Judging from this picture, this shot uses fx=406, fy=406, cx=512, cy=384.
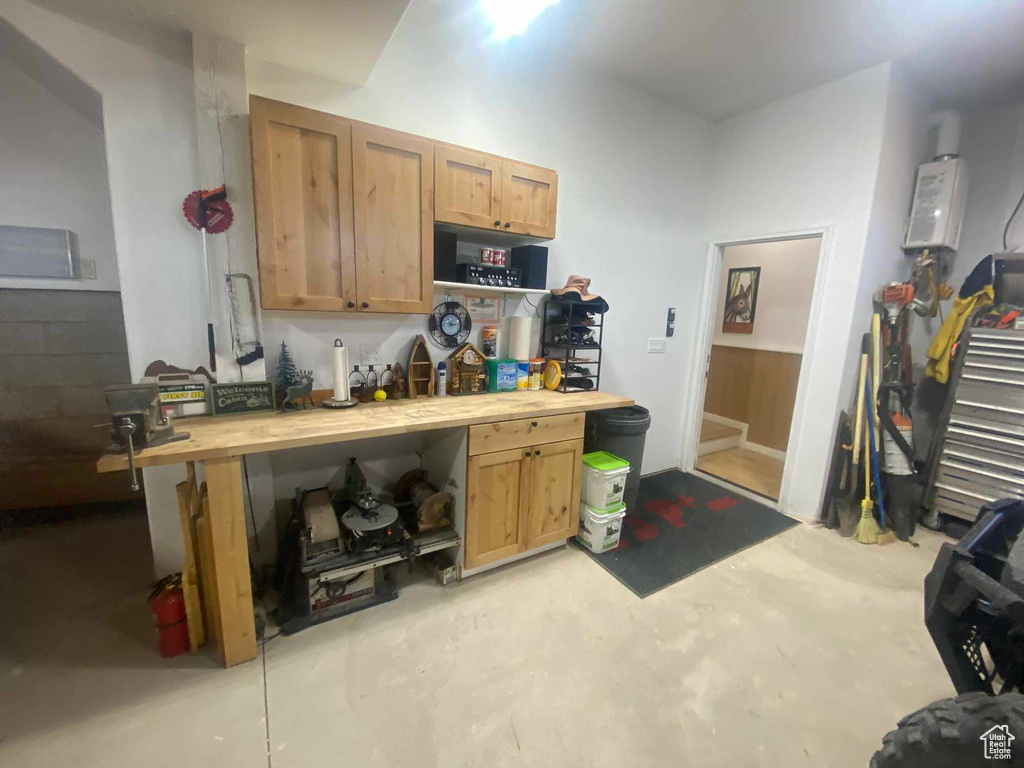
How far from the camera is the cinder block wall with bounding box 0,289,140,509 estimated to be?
2.50m

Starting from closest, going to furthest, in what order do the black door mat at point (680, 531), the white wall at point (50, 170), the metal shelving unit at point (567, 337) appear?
the white wall at point (50, 170)
the black door mat at point (680, 531)
the metal shelving unit at point (567, 337)

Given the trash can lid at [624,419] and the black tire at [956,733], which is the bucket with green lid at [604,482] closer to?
the trash can lid at [624,419]

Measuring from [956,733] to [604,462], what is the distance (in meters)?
1.75

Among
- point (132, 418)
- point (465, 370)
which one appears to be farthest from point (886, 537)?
point (132, 418)

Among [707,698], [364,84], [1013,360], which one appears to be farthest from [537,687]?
[1013,360]

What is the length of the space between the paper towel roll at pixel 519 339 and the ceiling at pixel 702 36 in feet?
5.04

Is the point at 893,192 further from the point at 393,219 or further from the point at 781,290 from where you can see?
the point at 393,219

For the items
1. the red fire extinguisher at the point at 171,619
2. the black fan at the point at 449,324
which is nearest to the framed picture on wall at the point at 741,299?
the black fan at the point at 449,324

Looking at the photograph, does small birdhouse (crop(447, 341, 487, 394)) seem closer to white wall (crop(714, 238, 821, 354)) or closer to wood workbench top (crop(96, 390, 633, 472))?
wood workbench top (crop(96, 390, 633, 472))

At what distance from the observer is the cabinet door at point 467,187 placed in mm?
2133

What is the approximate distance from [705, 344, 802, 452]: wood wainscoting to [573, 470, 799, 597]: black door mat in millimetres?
1331

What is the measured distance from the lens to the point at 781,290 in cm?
435

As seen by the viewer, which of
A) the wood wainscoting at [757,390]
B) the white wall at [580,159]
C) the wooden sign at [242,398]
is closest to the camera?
the wooden sign at [242,398]

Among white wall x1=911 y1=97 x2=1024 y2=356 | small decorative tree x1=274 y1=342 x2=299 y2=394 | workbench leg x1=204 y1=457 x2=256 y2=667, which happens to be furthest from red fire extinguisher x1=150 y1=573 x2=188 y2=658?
white wall x1=911 y1=97 x2=1024 y2=356
